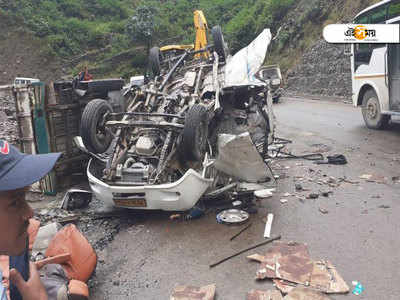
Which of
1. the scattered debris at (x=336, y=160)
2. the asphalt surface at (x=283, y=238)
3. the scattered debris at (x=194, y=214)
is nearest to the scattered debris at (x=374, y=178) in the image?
the asphalt surface at (x=283, y=238)

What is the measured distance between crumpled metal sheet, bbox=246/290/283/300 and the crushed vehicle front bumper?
1645 millimetres

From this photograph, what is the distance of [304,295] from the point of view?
2.74 m

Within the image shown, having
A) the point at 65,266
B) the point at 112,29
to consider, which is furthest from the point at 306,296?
the point at 112,29

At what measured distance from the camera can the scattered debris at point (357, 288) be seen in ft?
9.09

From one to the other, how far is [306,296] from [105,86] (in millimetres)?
5496

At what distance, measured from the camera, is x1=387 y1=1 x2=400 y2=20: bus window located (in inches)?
312

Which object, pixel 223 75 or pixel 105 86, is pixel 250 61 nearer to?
pixel 223 75

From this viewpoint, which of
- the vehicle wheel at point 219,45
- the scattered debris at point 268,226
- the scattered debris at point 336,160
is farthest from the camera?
the vehicle wheel at point 219,45

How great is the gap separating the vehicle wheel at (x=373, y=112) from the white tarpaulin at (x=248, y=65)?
16.0 ft

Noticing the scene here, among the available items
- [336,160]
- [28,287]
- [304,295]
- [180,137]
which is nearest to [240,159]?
[180,137]

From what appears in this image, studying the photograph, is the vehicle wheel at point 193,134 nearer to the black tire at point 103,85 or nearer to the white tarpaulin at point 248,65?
the white tarpaulin at point 248,65

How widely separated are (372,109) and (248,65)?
537 centimetres

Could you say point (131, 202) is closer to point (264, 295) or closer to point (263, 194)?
point (263, 194)
